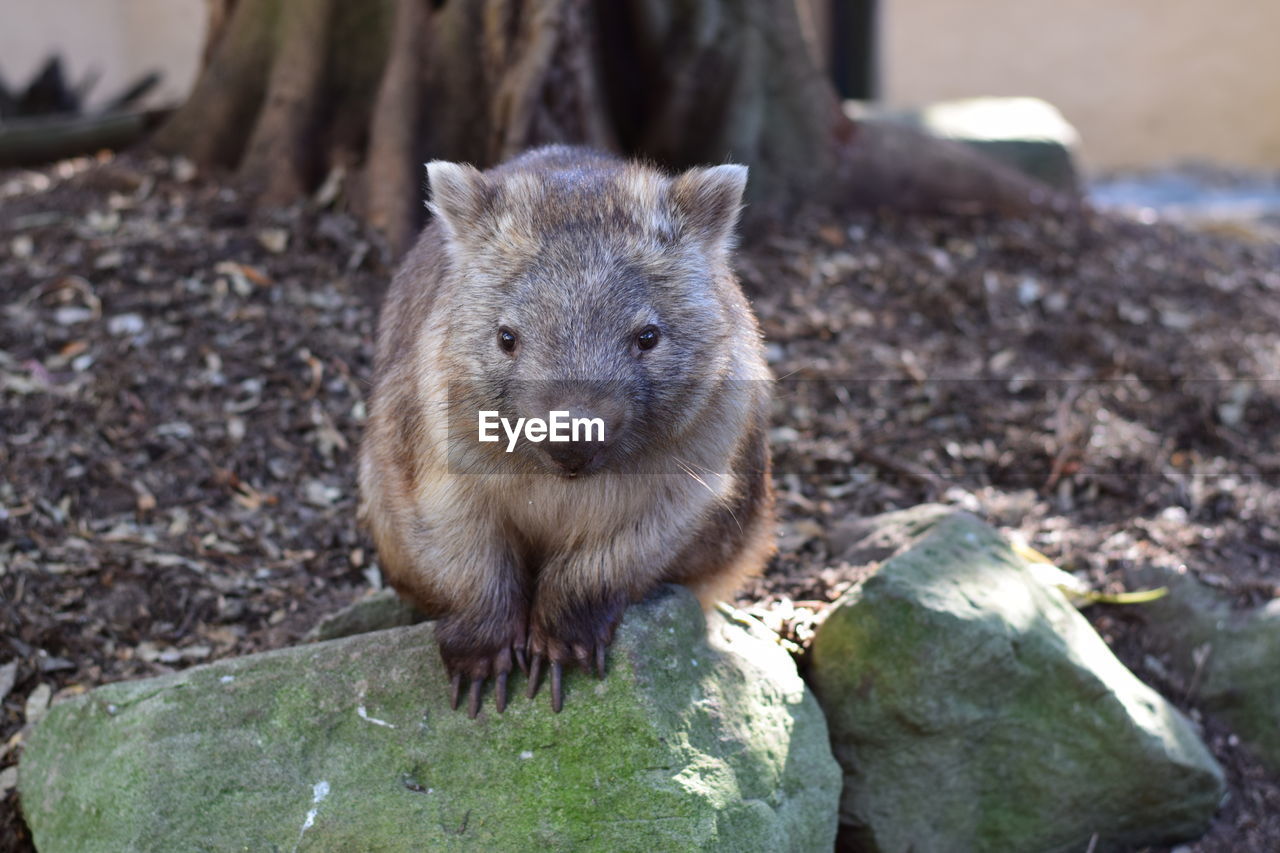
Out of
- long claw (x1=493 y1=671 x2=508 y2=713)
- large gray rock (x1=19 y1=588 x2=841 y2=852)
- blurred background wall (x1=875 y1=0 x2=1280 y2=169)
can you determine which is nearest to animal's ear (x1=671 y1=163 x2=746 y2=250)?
large gray rock (x1=19 y1=588 x2=841 y2=852)

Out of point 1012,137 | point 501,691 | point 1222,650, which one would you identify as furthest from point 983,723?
point 1012,137

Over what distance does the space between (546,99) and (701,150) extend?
1.26 metres

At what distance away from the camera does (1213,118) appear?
14109 millimetres

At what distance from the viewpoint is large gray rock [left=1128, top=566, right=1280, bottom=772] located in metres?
4.38

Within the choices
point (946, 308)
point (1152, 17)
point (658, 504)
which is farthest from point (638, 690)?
point (1152, 17)

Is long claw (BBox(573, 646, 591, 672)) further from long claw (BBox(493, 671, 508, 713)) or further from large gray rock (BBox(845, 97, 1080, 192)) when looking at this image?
large gray rock (BBox(845, 97, 1080, 192))

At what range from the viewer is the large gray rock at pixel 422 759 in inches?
124

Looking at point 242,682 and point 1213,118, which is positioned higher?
point 242,682

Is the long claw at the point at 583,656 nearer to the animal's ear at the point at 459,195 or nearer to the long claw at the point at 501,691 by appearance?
the long claw at the point at 501,691

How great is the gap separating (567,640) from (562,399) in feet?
2.48

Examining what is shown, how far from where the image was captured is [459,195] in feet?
10.8

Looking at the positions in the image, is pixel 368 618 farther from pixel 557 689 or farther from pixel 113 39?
pixel 113 39

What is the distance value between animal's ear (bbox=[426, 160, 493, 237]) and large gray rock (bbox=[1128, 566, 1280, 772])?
9.47ft

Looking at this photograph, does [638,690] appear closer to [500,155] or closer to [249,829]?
[249,829]
